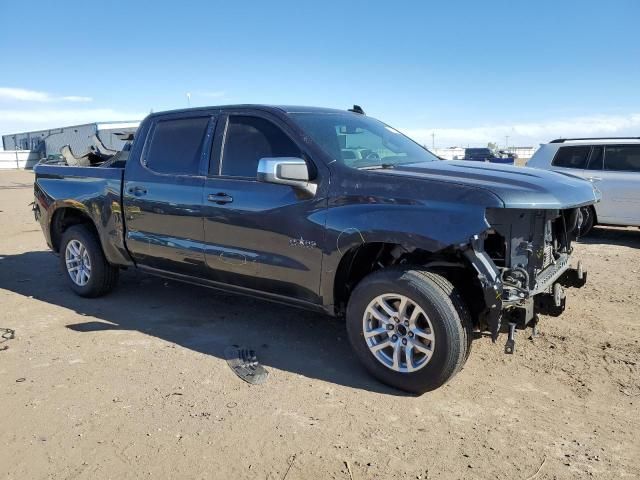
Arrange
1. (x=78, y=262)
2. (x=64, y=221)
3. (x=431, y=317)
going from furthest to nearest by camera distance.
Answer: (x=64, y=221)
(x=78, y=262)
(x=431, y=317)

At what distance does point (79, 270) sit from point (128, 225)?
3.73 ft

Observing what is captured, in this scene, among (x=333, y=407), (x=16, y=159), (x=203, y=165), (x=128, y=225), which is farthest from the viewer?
(x=16, y=159)

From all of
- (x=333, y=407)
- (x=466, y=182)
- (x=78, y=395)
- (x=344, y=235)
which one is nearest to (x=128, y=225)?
(x=78, y=395)

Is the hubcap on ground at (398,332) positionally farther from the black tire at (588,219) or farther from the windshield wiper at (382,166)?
the black tire at (588,219)

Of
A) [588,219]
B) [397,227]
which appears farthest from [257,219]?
[588,219]

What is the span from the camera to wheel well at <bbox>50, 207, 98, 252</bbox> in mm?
5972

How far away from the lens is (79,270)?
594 centimetres

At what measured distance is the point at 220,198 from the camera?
4453 millimetres

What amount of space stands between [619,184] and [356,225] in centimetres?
703

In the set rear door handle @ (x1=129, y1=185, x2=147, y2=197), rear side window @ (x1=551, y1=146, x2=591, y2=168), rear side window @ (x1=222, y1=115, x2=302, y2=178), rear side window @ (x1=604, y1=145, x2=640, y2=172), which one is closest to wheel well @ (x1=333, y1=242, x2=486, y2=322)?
rear side window @ (x1=222, y1=115, x2=302, y2=178)

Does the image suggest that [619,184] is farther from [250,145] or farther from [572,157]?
[250,145]

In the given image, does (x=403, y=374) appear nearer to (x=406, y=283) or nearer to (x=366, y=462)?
(x=406, y=283)

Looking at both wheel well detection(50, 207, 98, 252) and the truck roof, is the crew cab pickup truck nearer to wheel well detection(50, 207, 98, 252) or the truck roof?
the truck roof

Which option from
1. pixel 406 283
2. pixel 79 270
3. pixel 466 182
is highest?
pixel 466 182
